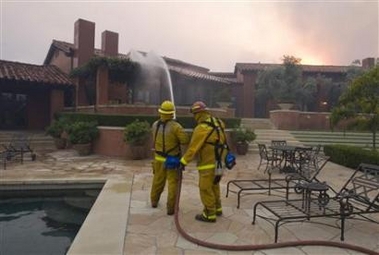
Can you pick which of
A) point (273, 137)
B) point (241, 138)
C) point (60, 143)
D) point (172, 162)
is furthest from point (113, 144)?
point (273, 137)

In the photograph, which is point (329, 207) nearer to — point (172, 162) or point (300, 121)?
point (172, 162)

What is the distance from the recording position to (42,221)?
19.2 ft

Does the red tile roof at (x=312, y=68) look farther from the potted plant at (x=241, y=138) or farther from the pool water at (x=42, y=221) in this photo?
the pool water at (x=42, y=221)

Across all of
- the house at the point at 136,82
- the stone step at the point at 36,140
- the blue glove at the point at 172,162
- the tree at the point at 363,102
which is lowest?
the stone step at the point at 36,140

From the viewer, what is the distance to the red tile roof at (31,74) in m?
16.5

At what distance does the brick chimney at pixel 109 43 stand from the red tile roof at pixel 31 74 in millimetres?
3129

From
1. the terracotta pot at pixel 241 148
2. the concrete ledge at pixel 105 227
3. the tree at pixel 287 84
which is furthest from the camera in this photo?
the tree at pixel 287 84

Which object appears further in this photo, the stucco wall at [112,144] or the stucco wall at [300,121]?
the stucco wall at [300,121]

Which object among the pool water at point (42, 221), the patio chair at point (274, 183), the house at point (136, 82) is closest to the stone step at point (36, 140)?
the house at point (136, 82)

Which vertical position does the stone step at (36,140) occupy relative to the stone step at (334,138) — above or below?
below

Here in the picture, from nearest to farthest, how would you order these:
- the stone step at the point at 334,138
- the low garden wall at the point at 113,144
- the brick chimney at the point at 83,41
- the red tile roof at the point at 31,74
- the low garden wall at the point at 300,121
A: 1. the low garden wall at the point at 113,144
2. the stone step at the point at 334,138
3. the red tile roof at the point at 31,74
4. the low garden wall at the point at 300,121
5. the brick chimney at the point at 83,41

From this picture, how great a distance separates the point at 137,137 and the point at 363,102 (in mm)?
7410

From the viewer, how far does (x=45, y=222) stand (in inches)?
228

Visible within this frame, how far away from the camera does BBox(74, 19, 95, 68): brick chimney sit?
783 inches
